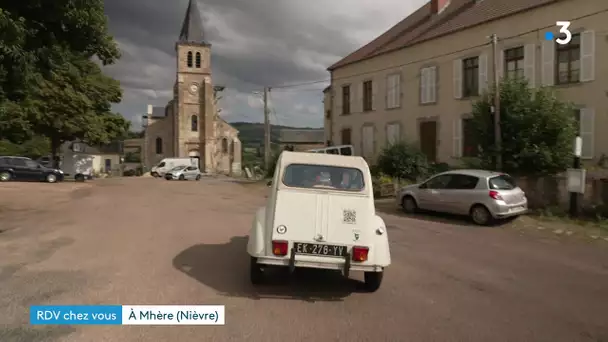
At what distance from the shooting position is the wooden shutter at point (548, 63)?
20875mm

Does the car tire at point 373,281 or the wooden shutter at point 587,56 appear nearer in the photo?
the car tire at point 373,281

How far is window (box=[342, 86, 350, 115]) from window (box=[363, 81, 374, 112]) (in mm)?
1935

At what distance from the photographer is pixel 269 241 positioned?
228 inches

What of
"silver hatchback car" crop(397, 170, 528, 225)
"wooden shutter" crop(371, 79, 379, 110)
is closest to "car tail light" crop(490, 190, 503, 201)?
"silver hatchback car" crop(397, 170, 528, 225)

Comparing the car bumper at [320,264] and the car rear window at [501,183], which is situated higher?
the car rear window at [501,183]

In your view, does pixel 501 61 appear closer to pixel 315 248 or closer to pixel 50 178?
pixel 315 248

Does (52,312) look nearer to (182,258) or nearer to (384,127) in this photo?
(182,258)

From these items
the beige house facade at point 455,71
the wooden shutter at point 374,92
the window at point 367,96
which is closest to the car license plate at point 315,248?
the beige house facade at point 455,71

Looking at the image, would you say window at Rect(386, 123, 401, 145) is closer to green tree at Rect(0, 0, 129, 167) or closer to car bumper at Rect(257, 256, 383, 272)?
green tree at Rect(0, 0, 129, 167)

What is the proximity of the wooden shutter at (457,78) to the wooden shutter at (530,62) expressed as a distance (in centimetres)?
380

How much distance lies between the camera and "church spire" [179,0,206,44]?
7256 centimetres

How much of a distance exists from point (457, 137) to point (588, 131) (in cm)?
677

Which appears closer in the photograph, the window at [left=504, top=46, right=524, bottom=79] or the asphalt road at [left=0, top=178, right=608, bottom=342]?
the asphalt road at [left=0, top=178, right=608, bottom=342]

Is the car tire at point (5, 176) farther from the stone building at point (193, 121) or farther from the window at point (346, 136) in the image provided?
the stone building at point (193, 121)
